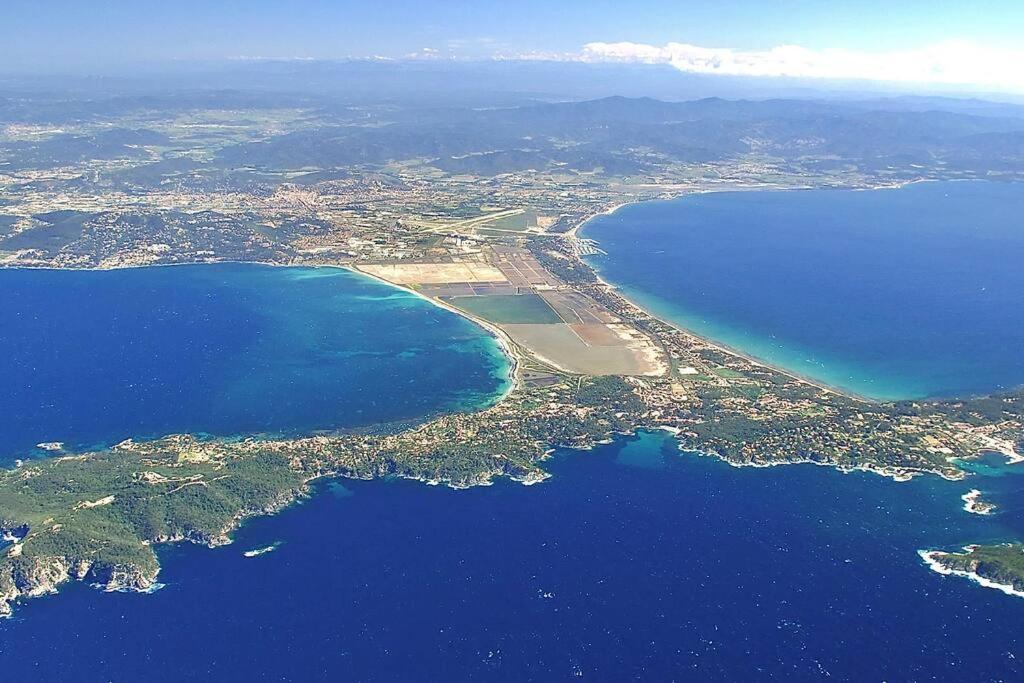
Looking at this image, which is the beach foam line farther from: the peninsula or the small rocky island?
the small rocky island

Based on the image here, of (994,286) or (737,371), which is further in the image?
(994,286)

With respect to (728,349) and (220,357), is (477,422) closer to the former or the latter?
(220,357)

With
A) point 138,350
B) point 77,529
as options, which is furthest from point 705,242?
point 77,529

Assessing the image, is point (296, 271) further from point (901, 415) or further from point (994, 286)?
point (994, 286)

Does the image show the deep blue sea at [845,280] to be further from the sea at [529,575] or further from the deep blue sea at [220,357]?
the deep blue sea at [220,357]

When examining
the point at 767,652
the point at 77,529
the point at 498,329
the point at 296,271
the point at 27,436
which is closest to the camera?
the point at 767,652

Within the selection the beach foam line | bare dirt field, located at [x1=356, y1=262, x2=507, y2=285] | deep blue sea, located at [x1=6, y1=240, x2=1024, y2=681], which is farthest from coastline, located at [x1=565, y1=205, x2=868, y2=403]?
the beach foam line
